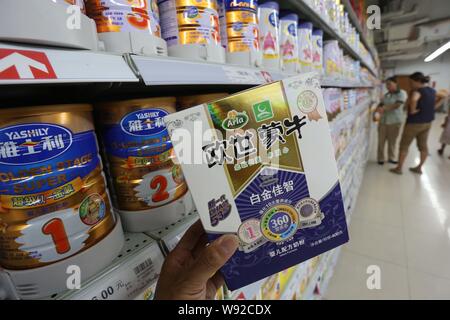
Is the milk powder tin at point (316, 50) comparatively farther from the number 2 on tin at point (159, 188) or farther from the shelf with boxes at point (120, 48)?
the number 2 on tin at point (159, 188)

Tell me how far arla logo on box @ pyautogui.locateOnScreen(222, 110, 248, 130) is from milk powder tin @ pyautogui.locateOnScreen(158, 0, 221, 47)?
269 mm

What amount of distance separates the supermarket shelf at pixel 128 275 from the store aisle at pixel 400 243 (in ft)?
5.80

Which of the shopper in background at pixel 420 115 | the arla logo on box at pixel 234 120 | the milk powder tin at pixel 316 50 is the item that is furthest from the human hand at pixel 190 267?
the shopper in background at pixel 420 115

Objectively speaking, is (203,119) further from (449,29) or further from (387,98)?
(449,29)

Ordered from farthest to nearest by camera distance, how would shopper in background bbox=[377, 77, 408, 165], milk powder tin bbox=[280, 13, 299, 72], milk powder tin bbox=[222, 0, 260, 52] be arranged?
1. shopper in background bbox=[377, 77, 408, 165]
2. milk powder tin bbox=[280, 13, 299, 72]
3. milk powder tin bbox=[222, 0, 260, 52]

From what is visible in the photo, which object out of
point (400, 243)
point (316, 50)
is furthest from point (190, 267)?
point (400, 243)

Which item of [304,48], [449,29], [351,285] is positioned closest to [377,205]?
[351,285]

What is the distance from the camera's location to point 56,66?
32 cm

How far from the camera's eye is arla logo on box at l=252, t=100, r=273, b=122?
454mm

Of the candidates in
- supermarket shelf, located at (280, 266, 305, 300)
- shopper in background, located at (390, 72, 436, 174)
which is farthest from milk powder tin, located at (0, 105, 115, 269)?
shopper in background, located at (390, 72, 436, 174)

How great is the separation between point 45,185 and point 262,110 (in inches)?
16.2

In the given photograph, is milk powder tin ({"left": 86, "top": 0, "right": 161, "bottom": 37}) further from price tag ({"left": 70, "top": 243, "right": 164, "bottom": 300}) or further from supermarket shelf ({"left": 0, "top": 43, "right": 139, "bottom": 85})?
price tag ({"left": 70, "top": 243, "right": 164, "bottom": 300})

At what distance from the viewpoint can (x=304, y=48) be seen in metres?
1.19
